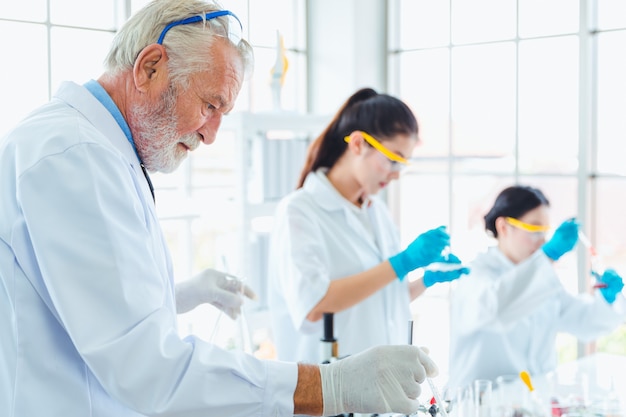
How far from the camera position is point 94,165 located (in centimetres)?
113

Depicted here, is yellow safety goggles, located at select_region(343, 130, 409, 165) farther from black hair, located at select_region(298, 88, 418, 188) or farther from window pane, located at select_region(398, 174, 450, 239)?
window pane, located at select_region(398, 174, 450, 239)

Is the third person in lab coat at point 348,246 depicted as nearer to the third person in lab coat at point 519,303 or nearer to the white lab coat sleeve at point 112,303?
the third person in lab coat at point 519,303

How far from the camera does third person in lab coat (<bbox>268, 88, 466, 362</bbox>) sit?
2.14 metres

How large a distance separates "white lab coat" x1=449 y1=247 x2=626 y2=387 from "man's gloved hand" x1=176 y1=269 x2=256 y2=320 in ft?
3.54

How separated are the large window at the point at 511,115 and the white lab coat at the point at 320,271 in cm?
130

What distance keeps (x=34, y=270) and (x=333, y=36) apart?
286cm

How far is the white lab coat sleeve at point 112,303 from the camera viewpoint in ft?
3.50

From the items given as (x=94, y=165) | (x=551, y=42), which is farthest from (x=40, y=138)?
(x=551, y=42)

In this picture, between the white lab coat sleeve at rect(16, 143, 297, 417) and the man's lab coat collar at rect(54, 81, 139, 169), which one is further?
the man's lab coat collar at rect(54, 81, 139, 169)

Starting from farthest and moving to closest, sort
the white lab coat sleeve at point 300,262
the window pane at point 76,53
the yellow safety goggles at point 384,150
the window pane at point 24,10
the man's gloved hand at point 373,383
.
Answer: the window pane at point 76,53 < the window pane at point 24,10 < the yellow safety goggles at point 384,150 < the white lab coat sleeve at point 300,262 < the man's gloved hand at point 373,383

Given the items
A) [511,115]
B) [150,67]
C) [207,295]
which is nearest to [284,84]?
[511,115]

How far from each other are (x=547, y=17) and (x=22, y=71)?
7.60 ft

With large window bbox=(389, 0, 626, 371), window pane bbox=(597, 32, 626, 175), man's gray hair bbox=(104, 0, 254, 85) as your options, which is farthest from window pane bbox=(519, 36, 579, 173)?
man's gray hair bbox=(104, 0, 254, 85)

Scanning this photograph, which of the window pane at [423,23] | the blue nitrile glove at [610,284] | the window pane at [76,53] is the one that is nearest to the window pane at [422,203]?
the window pane at [423,23]
